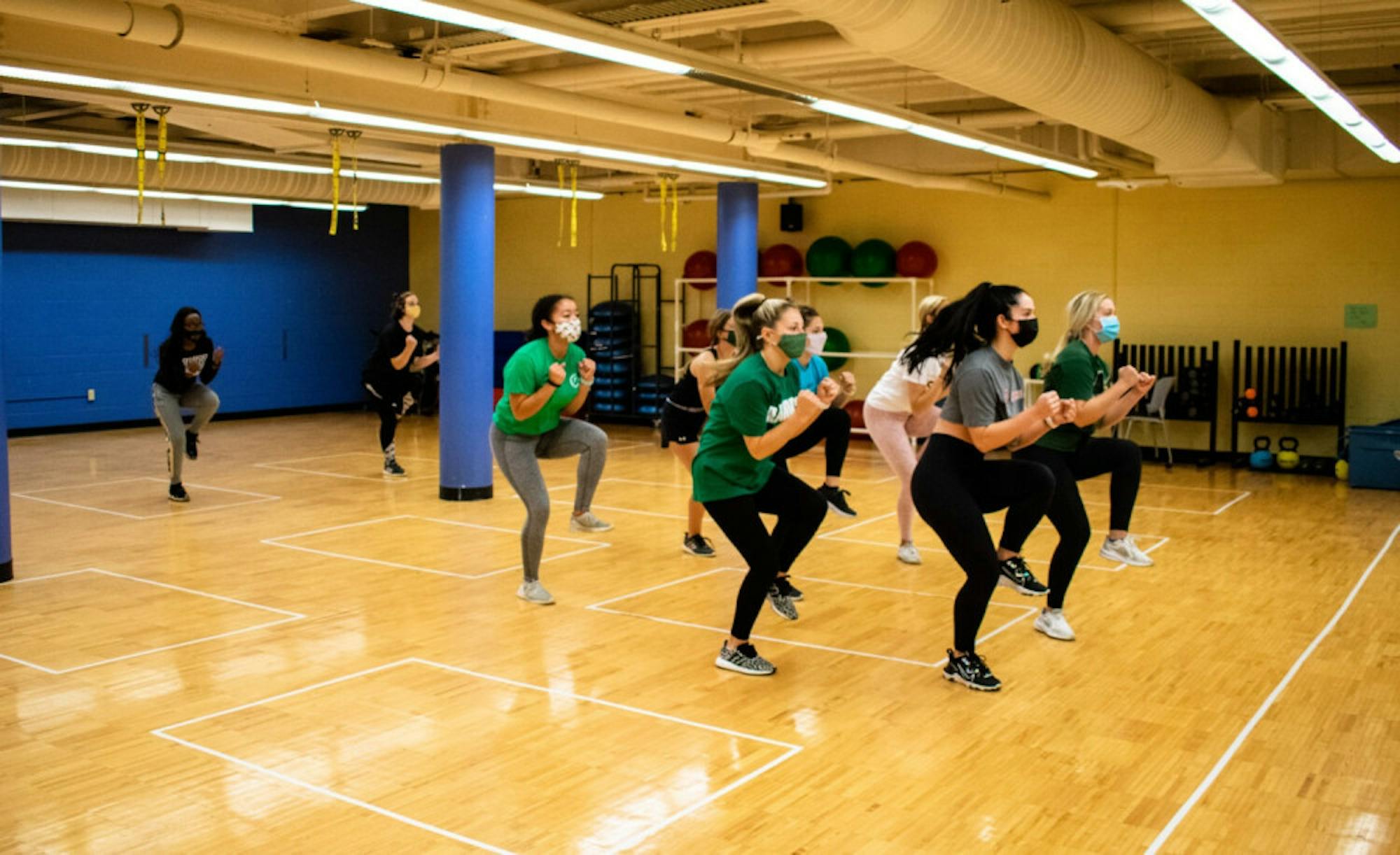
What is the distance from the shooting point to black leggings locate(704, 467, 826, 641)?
5504 millimetres

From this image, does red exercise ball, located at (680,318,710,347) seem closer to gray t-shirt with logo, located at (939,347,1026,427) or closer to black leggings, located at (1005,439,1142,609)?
black leggings, located at (1005,439,1142,609)

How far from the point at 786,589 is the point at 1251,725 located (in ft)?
8.14

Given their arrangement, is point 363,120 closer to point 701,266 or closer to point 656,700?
point 656,700

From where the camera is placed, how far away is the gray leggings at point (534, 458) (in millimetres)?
6812

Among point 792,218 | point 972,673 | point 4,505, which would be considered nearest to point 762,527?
point 972,673

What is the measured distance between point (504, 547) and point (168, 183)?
8311mm

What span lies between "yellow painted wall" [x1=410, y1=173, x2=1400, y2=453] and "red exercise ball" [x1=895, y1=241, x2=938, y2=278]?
0.37 m

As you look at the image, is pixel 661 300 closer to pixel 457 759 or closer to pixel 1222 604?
pixel 1222 604

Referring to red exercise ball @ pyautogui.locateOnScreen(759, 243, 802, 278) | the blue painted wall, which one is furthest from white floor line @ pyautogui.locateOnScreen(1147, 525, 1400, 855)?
the blue painted wall

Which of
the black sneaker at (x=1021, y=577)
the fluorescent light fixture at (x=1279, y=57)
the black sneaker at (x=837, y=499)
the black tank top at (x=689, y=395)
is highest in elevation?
the fluorescent light fixture at (x=1279, y=57)

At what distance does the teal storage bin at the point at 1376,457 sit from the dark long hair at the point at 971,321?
844 centimetres

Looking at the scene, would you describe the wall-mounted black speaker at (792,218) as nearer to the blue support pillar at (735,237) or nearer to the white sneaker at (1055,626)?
the blue support pillar at (735,237)

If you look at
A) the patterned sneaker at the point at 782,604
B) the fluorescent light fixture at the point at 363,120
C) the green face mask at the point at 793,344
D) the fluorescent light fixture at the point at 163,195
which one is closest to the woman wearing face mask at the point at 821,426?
the patterned sneaker at the point at 782,604

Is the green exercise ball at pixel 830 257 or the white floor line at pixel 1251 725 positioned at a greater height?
the green exercise ball at pixel 830 257
